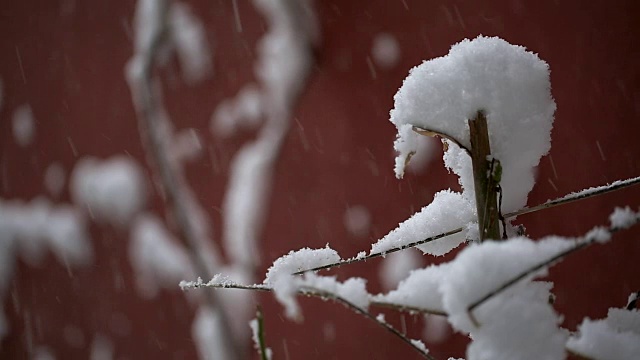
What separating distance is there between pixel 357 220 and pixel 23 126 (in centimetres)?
104

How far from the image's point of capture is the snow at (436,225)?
0.34 meters

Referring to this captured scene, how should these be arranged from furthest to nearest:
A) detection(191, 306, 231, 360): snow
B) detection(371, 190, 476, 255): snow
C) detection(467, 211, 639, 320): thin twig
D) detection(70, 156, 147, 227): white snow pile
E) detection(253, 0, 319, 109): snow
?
detection(70, 156, 147, 227): white snow pile → detection(191, 306, 231, 360): snow → detection(253, 0, 319, 109): snow → detection(371, 190, 476, 255): snow → detection(467, 211, 639, 320): thin twig

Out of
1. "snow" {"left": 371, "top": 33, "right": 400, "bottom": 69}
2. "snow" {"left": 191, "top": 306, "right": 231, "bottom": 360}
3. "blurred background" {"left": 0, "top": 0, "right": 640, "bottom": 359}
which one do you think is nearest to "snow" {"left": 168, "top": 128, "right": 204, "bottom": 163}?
"blurred background" {"left": 0, "top": 0, "right": 640, "bottom": 359}

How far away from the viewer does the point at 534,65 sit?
Answer: 0.32 metres

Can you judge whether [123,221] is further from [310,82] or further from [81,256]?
[310,82]

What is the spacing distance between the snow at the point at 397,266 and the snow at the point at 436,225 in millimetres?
511

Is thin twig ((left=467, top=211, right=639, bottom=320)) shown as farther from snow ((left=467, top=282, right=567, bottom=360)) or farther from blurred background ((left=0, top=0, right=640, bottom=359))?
blurred background ((left=0, top=0, right=640, bottom=359))

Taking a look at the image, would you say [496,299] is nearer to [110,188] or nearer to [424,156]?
[424,156]

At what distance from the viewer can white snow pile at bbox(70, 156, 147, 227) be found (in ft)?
4.04

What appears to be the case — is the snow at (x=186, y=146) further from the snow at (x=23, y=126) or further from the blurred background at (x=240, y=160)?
the snow at (x=23, y=126)

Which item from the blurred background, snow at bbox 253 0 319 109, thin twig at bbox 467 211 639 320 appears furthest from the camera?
snow at bbox 253 0 319 109

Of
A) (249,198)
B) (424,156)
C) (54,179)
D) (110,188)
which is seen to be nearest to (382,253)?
(424,156)

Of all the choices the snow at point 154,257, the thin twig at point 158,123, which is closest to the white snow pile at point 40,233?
the snow at point 154,257

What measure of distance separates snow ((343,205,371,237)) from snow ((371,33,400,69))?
0.85 ft
